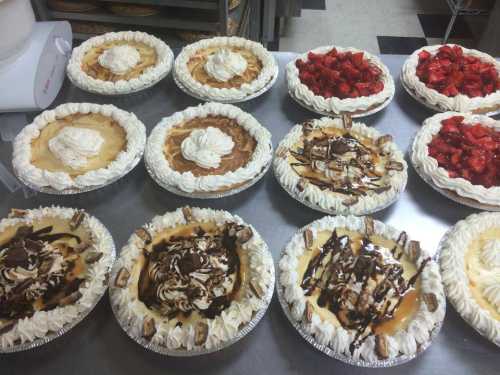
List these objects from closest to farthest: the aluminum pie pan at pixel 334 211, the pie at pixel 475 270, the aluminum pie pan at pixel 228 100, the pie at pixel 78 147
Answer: the pie at pixel 475 270 → the aluminum pie pan at pixel 334 211 → the pie at pixel 78 147 → the aluminum pie pan at pixel 228 100

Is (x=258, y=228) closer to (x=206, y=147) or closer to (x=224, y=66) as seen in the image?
(x=206, y=147)

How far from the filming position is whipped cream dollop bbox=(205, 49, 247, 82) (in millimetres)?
2915

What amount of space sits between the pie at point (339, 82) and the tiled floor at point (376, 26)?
2898 millimetres

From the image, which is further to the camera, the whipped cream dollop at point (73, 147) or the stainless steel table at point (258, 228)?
the whipped cream dollop at point (73, 147)

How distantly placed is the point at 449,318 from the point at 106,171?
1866 mm

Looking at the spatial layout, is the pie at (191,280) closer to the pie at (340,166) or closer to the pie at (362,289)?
the pie at (362,289)

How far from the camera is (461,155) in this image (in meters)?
2.40

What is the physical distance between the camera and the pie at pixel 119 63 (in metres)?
2.84

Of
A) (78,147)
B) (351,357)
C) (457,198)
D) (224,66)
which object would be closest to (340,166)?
(457,198)

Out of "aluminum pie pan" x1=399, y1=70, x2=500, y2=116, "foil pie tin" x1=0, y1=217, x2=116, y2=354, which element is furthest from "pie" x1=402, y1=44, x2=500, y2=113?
"foil pie tin" x1=0, y1=217, x2=116, y2=354

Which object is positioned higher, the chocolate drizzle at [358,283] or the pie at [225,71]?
the pie at [225,71]

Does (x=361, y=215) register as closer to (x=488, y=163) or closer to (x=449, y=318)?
(x=449, y=318)

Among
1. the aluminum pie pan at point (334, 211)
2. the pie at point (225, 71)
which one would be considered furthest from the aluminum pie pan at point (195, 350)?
the pie at point (225, 71)

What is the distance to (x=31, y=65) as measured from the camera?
2.62m
